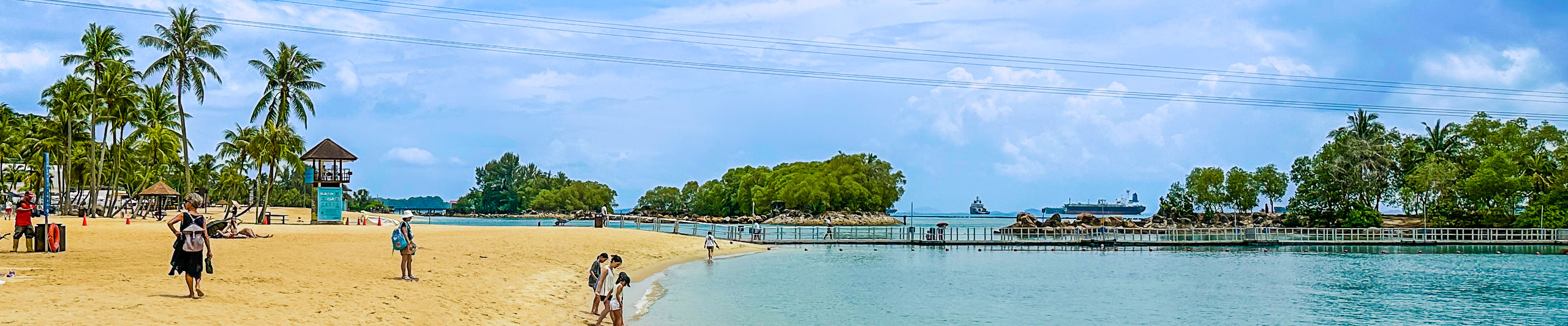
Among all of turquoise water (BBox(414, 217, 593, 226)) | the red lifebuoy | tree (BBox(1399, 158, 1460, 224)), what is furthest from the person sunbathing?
tree (BBox(1399, 158, 1460, 224))

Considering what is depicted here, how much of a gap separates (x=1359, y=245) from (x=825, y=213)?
73856 millimetres

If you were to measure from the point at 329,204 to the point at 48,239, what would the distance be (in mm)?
29609

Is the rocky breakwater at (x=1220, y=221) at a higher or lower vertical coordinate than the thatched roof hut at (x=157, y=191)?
lower

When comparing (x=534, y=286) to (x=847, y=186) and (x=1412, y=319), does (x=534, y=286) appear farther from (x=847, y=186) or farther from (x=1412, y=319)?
(x=847, y=186)

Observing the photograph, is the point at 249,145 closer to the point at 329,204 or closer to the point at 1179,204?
the point at 329,204

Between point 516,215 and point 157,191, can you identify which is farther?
point 516,215

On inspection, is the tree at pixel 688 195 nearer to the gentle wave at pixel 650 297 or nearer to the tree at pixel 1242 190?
the tree at pixel 1242 190

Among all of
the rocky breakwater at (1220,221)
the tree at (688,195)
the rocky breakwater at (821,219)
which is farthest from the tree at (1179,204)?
the tree at (688,195)

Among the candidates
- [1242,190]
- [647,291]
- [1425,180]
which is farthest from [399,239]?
[1242,190]

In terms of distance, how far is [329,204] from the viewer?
50375 mm

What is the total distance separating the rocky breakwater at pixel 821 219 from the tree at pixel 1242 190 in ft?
136

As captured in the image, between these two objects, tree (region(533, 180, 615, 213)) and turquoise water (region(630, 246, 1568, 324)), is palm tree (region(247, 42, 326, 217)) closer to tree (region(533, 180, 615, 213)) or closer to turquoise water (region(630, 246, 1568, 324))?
turquoise water (region(630, 246, 1568, 324))

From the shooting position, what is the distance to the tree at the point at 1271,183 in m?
96.1

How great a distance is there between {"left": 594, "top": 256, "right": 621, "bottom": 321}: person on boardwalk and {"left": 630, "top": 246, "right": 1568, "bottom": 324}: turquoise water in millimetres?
2149
